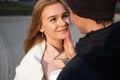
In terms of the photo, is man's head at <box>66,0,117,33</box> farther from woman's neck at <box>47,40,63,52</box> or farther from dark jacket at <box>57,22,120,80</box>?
woman's neck at <box>47,40,63,52</box>

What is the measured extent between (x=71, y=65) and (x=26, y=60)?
0.78m

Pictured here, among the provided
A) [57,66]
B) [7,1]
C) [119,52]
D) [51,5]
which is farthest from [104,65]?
[7,1]

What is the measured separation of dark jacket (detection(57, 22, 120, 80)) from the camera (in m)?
1.86

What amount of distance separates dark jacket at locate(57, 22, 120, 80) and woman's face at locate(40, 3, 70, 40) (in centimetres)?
81

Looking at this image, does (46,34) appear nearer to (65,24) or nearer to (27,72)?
(65,24)

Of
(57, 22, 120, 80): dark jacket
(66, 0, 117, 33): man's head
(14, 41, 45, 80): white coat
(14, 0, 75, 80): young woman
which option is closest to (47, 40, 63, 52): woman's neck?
(14, 0, 75, 80): young woman

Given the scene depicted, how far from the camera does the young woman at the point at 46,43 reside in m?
2.58

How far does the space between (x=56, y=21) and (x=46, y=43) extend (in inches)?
7.5

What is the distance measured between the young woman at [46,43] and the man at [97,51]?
2.07 feet

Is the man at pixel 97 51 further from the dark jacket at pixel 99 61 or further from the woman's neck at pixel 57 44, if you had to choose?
the woman's neck at pixel 57 44

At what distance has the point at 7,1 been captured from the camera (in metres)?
40.1

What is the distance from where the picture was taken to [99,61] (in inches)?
73.5

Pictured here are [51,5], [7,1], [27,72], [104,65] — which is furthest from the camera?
[7,1]

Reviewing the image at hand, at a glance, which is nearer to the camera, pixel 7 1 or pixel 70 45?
pixel 70 45
